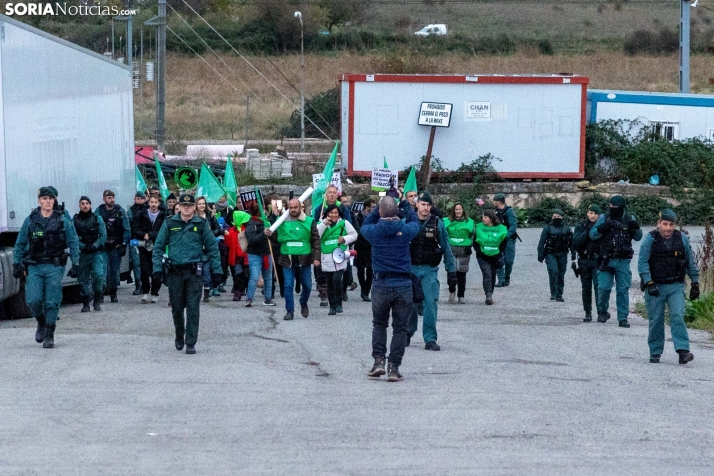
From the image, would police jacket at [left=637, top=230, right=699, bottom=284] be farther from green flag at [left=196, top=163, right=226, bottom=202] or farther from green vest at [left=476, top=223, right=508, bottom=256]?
green flag at [left=196, top=163, right=226, bottom=202]

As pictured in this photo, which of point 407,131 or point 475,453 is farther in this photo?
point 407,131

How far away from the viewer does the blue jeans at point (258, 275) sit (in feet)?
56.3

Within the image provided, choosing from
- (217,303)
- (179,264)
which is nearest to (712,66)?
(217,303)

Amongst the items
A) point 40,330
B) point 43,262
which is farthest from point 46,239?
point 40,330

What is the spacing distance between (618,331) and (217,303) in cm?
622

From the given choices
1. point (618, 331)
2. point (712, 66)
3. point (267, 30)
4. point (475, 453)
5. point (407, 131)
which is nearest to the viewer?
point (475, 453)

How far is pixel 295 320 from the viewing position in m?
15.5

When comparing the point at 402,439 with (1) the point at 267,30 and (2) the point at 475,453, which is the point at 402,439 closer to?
(2) the point at 475,453

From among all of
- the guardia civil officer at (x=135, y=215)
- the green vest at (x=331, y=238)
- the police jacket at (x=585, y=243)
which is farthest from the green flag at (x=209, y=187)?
the police jacket at (x=585, y=243)

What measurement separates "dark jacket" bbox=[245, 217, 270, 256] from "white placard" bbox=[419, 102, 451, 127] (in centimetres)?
1534

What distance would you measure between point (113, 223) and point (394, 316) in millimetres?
7632

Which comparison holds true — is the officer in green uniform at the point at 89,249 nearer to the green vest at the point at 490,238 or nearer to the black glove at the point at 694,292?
the green vest at the point at 490,238

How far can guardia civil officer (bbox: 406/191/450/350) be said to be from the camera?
1255 cm

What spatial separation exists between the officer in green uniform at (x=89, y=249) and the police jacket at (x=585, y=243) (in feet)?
22.1
